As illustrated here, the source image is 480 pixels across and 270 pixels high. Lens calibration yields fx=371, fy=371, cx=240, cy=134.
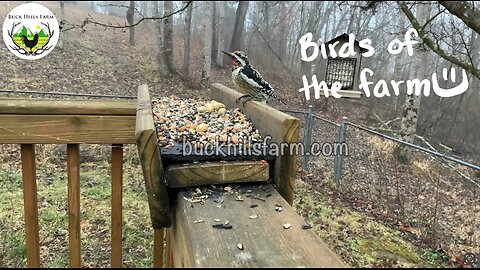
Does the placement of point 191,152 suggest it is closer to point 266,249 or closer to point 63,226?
point 266,249

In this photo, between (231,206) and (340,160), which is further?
(340,160)

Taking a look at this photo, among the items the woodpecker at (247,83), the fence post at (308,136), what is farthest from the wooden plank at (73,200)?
the fence post at (308,136)

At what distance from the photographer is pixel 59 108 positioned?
1088mm

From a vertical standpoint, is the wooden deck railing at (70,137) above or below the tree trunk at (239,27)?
below

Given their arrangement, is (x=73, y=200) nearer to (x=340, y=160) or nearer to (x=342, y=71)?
(x=340, y=160)

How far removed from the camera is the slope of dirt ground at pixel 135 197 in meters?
2.12

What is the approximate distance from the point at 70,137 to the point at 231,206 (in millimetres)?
600

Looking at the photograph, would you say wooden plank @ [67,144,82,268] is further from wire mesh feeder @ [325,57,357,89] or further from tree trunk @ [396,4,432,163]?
tree trunk @ [396,4,432,163]

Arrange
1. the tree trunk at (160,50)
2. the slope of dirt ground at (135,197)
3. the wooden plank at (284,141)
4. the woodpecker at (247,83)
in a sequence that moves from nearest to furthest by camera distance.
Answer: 1. the wooden plank at (284,141)
2. the woodpecker at (247,83)
3. the slope of dirt ground at (135,197)
4. the tree trunk at (160,50)

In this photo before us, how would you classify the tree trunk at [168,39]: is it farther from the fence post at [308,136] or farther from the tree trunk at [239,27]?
the fence post at [308,136]

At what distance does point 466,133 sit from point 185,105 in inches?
79.3

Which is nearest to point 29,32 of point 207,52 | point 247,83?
point 247,83

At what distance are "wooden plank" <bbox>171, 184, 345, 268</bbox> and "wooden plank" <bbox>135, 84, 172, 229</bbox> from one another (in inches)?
1.2

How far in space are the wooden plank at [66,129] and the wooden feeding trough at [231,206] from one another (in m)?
0.13
